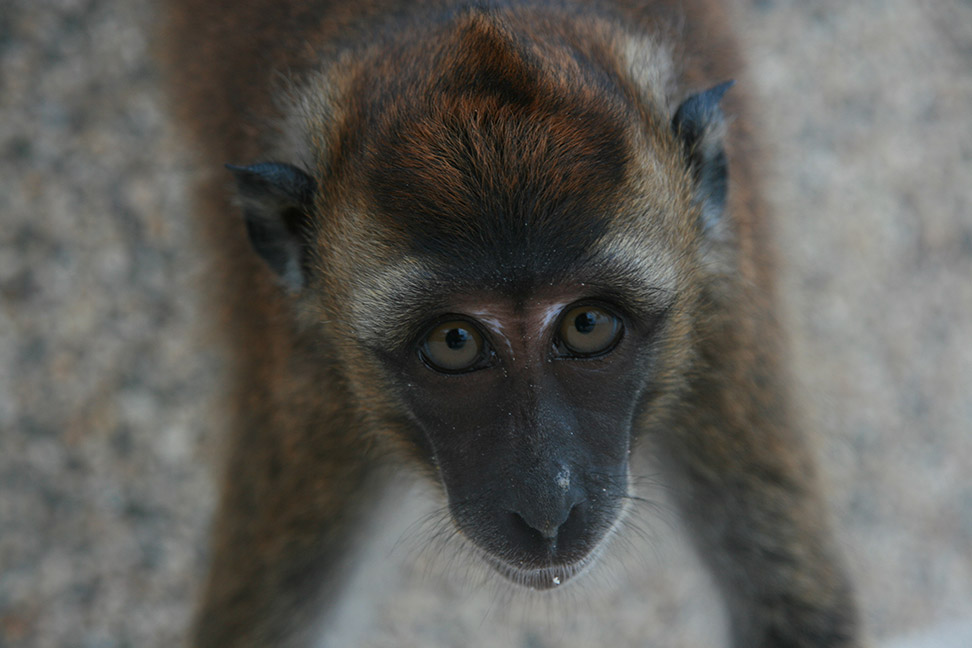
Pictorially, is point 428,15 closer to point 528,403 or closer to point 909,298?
point 528,403

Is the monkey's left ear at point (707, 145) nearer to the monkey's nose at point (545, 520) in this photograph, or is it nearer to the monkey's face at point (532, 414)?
the monkey's face at point (532, 414)

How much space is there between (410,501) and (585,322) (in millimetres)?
1448

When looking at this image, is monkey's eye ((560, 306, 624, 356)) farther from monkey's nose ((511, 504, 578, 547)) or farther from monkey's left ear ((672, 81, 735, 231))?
monkey's left ear ((672, 81, 735, 231))

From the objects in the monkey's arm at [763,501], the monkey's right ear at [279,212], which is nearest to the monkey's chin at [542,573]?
the monkey's arm at [763,501]

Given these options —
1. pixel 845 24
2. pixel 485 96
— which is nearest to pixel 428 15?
pixel 485 96

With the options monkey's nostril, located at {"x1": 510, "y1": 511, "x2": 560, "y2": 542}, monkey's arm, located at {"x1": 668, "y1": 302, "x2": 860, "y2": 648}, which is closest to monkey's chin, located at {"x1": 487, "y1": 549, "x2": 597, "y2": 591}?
monkey's nostril, located at {"x1": 510, "y1": 511, "x2": 560, "y2": 542}

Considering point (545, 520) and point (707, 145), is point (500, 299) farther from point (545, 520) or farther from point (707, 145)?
point (707, 145)

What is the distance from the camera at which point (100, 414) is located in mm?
4195

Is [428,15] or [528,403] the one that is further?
[428,15]

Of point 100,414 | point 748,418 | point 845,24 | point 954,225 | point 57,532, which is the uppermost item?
point 845,24

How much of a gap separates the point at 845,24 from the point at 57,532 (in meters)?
4.34

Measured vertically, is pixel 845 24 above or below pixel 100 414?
above

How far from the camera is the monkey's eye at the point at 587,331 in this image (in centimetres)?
234

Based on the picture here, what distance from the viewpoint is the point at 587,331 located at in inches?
92.4
